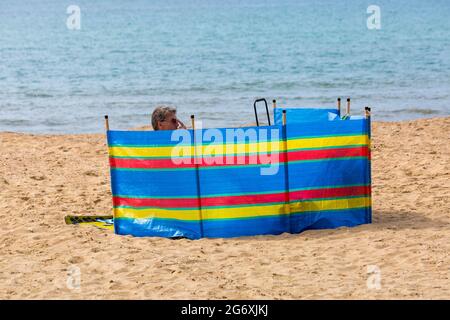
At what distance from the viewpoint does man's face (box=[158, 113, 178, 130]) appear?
8.48 meters

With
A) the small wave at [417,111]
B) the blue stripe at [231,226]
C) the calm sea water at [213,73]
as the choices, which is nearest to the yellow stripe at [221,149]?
the blue stripe at [231,226]

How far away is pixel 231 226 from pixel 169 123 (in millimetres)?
1184

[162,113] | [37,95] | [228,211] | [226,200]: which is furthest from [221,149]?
[37,95]

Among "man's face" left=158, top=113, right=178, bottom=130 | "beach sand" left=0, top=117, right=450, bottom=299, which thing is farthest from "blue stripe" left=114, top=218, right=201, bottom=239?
"man's face" left=158, top=113, right=178, bottom=130

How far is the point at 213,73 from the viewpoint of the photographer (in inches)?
1179

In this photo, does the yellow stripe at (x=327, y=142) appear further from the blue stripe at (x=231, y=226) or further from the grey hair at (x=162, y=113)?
the grey hair at (x=162, y=113)

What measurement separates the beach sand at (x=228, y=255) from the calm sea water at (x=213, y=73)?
8392mm

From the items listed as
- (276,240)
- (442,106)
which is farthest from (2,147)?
(442,106)

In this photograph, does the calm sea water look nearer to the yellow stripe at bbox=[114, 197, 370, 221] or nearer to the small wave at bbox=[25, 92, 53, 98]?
the small wave at bbox=[25, 92, 53, 98]

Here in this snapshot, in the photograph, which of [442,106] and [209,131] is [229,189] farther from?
[442,106]

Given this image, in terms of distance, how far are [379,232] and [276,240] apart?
95cm

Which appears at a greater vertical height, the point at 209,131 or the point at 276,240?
the point at 209,131

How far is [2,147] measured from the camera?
13641mm
